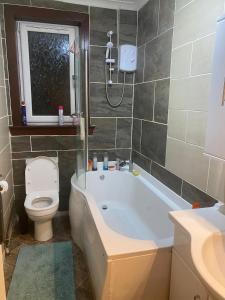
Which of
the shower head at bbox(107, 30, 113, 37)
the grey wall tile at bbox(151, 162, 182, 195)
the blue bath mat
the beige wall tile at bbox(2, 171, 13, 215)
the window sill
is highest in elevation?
the shower head at bbox(107, 30, 113, 37)

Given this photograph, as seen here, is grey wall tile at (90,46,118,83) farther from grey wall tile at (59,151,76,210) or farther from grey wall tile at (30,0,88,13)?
grey wall tile at (59,151,76,210)

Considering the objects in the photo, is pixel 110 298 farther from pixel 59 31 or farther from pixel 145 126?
pixel 59 31

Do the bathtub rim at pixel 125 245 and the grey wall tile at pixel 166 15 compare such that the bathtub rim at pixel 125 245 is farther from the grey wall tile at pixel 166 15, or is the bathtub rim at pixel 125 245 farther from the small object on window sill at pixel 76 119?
the grey wall tile at pixel 166 15

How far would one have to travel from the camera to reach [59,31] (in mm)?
2650

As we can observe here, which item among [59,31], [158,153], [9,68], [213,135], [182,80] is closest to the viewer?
[213,135]

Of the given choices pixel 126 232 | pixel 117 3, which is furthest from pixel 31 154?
pixel 117 3

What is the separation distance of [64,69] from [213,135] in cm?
206

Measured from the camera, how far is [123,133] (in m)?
2.97

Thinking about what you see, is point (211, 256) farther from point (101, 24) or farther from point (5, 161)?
point (101, 24)

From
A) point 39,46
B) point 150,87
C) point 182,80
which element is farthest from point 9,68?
point 182,80

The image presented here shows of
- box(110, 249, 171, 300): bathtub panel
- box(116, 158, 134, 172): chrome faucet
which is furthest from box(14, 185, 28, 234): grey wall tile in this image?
box(110, 249, 171, 300): bathtub panel

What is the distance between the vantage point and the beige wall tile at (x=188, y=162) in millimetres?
1681

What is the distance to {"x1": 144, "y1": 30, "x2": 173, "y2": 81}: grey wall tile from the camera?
6.81 feet

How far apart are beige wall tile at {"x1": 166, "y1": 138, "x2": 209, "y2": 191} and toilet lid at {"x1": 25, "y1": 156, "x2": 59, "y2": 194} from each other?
1351 mm
